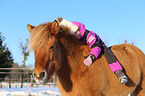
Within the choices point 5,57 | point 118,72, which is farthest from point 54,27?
point 5,57

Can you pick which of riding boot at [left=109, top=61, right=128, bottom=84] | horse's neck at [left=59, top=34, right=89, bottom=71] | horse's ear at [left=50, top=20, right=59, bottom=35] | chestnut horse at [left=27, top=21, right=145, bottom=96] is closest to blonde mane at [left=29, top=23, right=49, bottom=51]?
chestnut horse at [left=27, top=21, right=145, bottom=96]

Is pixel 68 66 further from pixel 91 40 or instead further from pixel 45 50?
pixel 91 40

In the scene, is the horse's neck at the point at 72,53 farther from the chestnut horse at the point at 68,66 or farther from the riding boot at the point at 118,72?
the riding boot at the point at 118,72

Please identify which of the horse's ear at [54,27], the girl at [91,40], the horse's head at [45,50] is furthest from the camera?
the girl at [91,40]

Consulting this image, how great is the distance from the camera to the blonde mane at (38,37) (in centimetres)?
245

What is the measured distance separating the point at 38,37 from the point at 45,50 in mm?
252

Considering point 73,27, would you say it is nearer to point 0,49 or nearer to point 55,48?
point 55,48

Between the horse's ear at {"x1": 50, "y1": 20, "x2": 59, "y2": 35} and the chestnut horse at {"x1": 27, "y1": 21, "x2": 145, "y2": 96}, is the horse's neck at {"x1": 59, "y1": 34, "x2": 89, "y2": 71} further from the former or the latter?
the horse's ear at {"x1": 50, "y1": 20, "x2": 59, "y2": 35}

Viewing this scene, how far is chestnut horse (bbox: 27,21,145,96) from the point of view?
95.4 inches

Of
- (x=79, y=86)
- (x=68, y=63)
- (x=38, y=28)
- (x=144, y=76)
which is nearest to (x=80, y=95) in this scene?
(x=79, y=86)

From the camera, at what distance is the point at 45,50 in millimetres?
2426

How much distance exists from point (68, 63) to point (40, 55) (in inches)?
22.4

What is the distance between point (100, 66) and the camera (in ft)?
9.33

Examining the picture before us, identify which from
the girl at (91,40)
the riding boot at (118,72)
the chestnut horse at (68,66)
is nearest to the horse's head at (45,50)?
the chestnut horse at (68,66)
